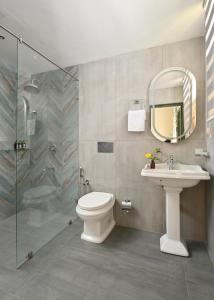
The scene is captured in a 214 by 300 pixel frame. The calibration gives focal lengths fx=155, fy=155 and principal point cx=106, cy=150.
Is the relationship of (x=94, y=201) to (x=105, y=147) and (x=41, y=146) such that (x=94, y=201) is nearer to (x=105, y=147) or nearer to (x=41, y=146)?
(x=105, y=147)

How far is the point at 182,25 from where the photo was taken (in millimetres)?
1624

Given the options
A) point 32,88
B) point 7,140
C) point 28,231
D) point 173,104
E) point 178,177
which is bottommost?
point 28,231

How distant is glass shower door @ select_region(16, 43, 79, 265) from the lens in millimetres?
1815

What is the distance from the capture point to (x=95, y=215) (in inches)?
65.3

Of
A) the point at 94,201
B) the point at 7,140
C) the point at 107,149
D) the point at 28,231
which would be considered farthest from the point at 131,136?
the point at 7,140

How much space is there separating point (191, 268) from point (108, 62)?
2540mm

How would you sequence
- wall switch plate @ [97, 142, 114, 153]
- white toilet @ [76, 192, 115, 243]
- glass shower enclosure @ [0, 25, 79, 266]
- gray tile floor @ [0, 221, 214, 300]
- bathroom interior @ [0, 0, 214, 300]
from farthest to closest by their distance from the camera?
1. wall switch plate @ [97, 142, 114, 153]
2. glass shower enclosure @ [0, 25, 79, 266]
3. white toilet @ [76, 192, 115, 243]
4. bathroom interior @ [0, 0, 214, 300]
5. gray tile floor @ [0, 221, 214, 300]

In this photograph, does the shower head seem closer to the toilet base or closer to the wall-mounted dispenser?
the wall-mounted dispenser

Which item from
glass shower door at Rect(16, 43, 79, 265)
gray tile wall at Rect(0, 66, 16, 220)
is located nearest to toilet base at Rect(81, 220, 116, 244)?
glass shower door at Rect(16, 43, 79, 265)

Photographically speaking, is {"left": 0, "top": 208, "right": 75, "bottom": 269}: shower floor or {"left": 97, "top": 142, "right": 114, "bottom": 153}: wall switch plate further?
{"left": 97, "top": 142, "right": 114, "bottom": 153}: wall switch plate

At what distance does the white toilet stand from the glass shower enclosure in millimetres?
477

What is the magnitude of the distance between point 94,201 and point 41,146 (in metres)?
1.03

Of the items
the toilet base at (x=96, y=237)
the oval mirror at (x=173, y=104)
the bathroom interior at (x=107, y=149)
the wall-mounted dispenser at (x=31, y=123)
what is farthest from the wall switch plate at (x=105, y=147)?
the toilet base at (x=96, y=237)

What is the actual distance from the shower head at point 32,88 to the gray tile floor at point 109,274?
188 centimetres
